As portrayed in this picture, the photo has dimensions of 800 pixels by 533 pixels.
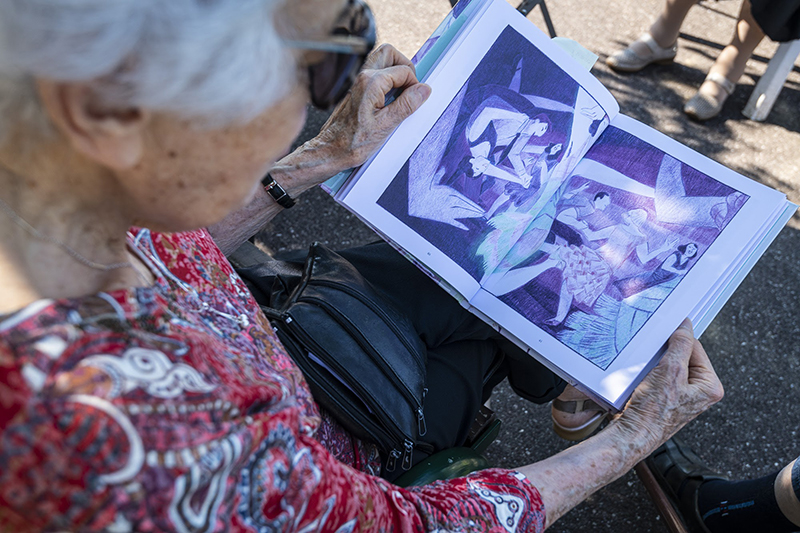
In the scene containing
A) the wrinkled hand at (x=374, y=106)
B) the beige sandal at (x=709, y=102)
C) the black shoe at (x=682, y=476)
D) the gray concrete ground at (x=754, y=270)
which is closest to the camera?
the wrinkled hand at (x=374, y=106)

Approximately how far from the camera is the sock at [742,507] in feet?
Result: 4.99

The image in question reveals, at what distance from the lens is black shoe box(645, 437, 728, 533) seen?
173 centimetres

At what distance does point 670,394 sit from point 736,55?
2.31 metres

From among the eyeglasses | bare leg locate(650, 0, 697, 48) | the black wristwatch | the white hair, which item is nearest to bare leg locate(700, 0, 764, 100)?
bare leg locate(650, 0, 697, 48)

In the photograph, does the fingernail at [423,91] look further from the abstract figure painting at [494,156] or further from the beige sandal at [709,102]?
the beige sandal at [709,102]

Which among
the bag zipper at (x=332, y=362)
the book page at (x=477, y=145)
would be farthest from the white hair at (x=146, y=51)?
the book page at (x=477, y=145)

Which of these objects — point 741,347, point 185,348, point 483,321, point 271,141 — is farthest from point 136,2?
point 741,347

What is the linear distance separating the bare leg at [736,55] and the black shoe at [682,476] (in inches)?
68.1

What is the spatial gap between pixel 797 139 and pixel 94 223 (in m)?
3.01

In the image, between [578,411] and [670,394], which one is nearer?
[670,394]

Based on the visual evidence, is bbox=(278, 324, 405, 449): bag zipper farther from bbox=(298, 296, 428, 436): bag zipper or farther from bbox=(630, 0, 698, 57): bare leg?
bbox=(630, 0, 698, 57): bare leg

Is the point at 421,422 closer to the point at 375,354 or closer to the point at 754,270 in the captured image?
the point at 375,354

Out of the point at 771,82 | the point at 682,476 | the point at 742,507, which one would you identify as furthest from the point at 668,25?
the point at 742,507

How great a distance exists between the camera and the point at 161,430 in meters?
0.58
